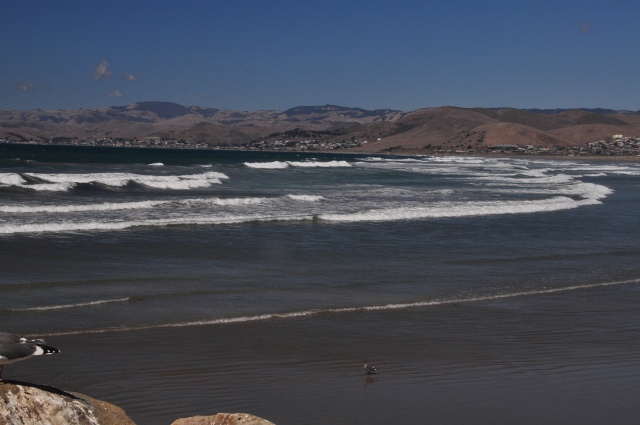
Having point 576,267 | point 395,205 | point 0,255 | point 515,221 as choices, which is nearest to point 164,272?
point 0,255

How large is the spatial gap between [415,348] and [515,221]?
1547 centimetres

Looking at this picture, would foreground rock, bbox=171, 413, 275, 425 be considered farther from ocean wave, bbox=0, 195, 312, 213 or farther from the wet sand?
ocean wave, bbox=0, 195, 312, 213

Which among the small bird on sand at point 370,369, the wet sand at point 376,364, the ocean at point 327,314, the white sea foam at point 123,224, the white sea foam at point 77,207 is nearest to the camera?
the wet sand at point 376,364

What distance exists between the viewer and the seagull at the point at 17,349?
5.19 metres

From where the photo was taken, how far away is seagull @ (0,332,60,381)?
17.0ft

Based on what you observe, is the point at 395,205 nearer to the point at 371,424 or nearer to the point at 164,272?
the point at 164,272

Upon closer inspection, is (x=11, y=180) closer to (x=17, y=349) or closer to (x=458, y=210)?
(x=458, y=210)

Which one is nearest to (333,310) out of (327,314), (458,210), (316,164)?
Answer: (327,314)

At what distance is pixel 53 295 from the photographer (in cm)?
1112

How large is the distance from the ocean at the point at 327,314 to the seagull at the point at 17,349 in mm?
1408

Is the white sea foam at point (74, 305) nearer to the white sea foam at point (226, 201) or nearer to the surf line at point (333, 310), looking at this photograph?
the surf line at point (333, 310)

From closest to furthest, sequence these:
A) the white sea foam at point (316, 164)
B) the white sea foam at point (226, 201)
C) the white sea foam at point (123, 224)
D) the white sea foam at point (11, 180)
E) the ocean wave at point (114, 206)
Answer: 1. the white sea foam at point (123, 224)
2. the ocean wave at point (114, 206)
3. the white sea foam at point (226, 201)
4. the white sea foam at point (11, 180)
5. the white sea foam at point (316, 164)

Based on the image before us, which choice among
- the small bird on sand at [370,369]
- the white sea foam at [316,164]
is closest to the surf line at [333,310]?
the small bird on sand at [370,369]

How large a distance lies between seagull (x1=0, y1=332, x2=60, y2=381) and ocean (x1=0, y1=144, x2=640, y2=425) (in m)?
1.41
